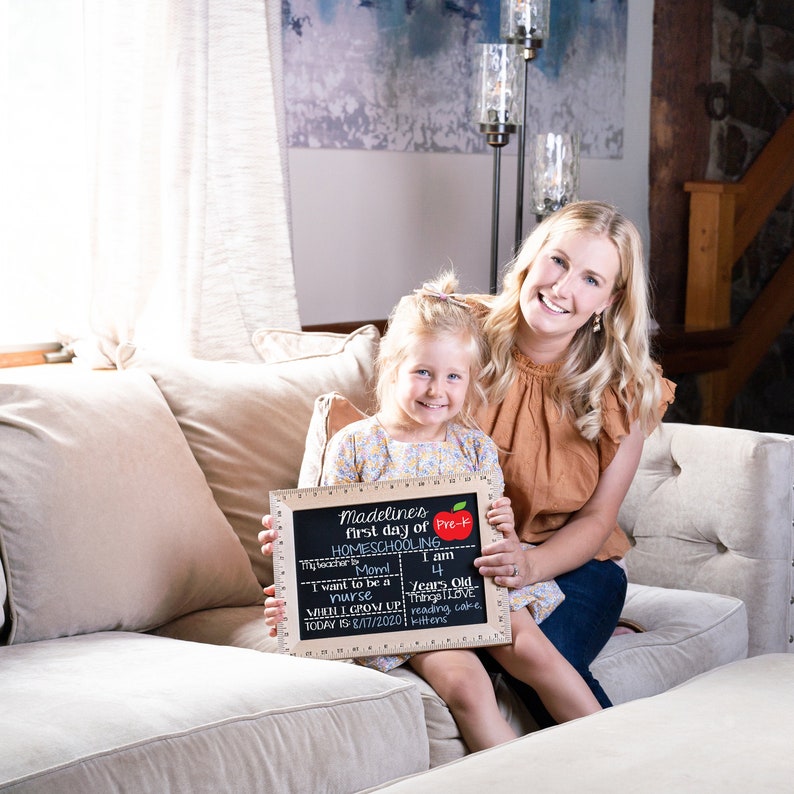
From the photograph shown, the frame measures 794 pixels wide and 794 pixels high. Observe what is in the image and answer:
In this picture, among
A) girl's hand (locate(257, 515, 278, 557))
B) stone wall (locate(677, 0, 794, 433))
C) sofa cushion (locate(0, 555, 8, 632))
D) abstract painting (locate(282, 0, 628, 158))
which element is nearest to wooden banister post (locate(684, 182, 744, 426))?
stone wall (locate(677, 0, 794, 433))

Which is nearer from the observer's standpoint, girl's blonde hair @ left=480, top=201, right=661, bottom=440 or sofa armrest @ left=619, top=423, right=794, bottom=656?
girl's blonde hair @ left=480, top=201, right=661, bottom=440

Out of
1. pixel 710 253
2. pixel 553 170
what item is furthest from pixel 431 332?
pixel 710 253

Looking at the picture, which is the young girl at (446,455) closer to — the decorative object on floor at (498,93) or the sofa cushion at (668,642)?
the sofa cushion at (668,642)

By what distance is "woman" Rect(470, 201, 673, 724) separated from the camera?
201cm

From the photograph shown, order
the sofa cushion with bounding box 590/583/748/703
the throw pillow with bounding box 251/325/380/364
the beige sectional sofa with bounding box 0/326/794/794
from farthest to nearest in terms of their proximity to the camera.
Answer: the throw pillow with bounding box 251/325/380/364 → the sofa cushion with bounding box 590/583/748/703 → the beige sectional sofa with bounding box 0/326/794/794

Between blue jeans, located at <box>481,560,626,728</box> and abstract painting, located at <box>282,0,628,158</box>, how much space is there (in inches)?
64.9

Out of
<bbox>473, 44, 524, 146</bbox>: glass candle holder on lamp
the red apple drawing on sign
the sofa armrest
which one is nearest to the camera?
the red apple drawing on sign

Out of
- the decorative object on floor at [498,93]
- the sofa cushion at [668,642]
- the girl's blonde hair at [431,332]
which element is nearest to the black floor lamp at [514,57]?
the decorative object on floor at [498,93]

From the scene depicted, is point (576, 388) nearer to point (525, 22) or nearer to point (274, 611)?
point (274, 611)

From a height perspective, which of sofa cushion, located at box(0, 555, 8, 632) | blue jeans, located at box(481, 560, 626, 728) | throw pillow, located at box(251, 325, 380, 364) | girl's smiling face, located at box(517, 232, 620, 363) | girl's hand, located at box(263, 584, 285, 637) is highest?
girl's smiling face, located at box(517, 232, 620, 363)

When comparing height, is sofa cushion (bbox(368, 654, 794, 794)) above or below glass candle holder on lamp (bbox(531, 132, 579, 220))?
below

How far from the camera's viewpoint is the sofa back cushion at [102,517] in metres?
1.72

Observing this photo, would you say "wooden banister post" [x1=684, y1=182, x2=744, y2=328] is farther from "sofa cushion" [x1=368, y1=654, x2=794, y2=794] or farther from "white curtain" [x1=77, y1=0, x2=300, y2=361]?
"sofa cushion" [x1=368, y1=654, x2=794, y2=794]

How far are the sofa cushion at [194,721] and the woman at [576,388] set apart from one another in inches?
20.9
